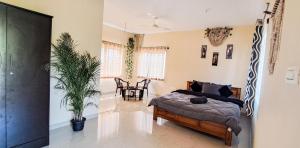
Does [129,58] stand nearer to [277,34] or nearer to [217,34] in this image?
[217,34]

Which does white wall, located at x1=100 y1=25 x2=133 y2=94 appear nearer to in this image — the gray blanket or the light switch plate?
the gray blanket

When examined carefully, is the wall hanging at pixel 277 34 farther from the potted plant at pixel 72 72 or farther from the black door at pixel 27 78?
the black door at pixel 27 78

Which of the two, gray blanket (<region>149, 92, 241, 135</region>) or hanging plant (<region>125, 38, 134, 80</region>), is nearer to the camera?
gray blanket (<region>149, 92, 241, 135</region>)

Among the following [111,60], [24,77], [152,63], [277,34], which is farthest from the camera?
[152,63]

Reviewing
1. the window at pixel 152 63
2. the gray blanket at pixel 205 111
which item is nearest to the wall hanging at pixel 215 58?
the window at pixel 152 63

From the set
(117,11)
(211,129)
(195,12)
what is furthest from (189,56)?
(211,129)

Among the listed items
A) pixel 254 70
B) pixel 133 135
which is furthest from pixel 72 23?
pixel 254 70

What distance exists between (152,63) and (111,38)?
6.61ft

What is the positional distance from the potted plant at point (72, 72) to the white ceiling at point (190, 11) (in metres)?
1.60

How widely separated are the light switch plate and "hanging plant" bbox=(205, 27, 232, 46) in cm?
486

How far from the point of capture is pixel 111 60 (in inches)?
279

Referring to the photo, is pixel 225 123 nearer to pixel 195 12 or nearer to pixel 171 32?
pixel 195 12

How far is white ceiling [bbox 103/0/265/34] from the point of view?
3.60 m

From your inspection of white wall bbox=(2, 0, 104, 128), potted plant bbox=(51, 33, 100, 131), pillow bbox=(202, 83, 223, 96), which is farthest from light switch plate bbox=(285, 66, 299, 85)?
pillow bbox=(202, 83, 223, 96)
